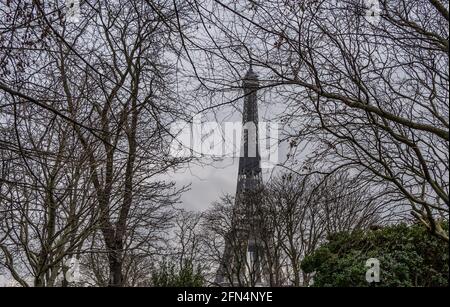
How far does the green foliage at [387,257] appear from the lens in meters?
6.98

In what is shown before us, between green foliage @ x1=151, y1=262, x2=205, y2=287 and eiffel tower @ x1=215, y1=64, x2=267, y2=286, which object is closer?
green foliage @ x1=151, y1=262, x2=205, y2=287

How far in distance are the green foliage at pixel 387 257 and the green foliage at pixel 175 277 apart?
2.88m

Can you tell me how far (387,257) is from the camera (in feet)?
24.2

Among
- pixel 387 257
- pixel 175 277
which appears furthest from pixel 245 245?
pixel 387 257

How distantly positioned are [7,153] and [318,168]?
10.0 ft

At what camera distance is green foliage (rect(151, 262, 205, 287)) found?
10.0 m

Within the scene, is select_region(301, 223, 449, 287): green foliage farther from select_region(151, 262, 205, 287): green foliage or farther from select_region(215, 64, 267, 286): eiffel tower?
select_region(215, 64, 267, 286): eiffel tower

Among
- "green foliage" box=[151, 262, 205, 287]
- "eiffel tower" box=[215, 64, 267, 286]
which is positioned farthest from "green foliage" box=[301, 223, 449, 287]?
"eiffel tower" box=[215, 64, 267, 286]

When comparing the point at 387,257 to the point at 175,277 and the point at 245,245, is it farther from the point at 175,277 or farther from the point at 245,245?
the point at 245,245

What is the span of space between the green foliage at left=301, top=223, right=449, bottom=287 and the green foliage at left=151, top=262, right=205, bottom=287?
114 inches

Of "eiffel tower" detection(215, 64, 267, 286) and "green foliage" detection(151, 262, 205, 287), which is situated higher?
"eiffel tower" detection(215, 64, 267, 286)

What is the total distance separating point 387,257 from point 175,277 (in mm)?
4408

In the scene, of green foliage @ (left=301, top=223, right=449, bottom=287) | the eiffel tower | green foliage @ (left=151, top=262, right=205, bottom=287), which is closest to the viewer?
green foliage @ (left=301, top=223, right=449, bottom=287)
